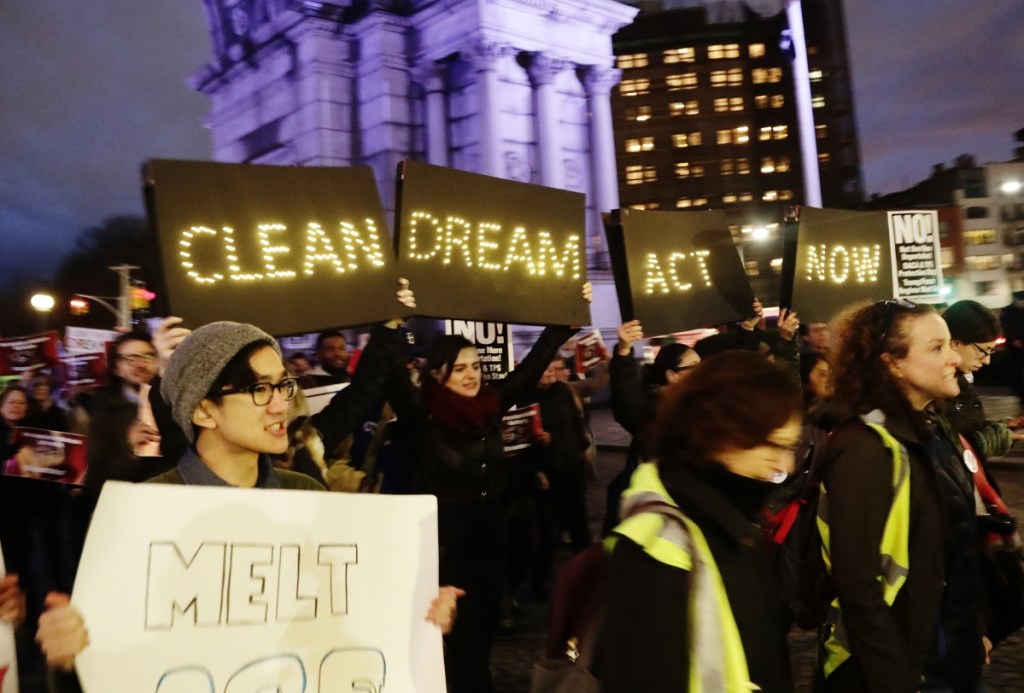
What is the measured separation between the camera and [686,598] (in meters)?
1.85

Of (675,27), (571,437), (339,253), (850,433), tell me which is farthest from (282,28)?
(675,27)

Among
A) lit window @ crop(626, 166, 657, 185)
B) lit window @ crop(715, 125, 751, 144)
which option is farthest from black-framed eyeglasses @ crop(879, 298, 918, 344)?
lit window @ crop(715, 125, 751, 144)

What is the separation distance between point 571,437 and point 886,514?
4910 mm

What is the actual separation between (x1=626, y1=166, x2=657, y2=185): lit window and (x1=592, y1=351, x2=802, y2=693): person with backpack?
10431 cm

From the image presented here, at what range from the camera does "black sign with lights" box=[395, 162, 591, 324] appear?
4496mm

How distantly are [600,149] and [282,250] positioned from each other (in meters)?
27.3

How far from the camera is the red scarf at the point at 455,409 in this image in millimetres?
4523

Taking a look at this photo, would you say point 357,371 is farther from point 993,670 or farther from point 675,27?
point 675,27


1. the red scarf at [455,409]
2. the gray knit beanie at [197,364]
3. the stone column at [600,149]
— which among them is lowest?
the red scarf at [455,409]

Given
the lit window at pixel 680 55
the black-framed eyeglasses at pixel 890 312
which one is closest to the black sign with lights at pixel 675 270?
the black-framed eyeglasses at pixel 890 312

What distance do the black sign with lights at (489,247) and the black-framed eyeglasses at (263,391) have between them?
77.7 inches

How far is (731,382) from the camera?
7.06 ft

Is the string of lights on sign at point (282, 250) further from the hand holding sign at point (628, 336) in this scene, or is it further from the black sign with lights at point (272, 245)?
the hand holding sign at point (628, 336)

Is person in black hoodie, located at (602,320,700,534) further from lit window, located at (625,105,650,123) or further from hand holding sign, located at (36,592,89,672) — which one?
lit window, located at (625,105,650,123)
